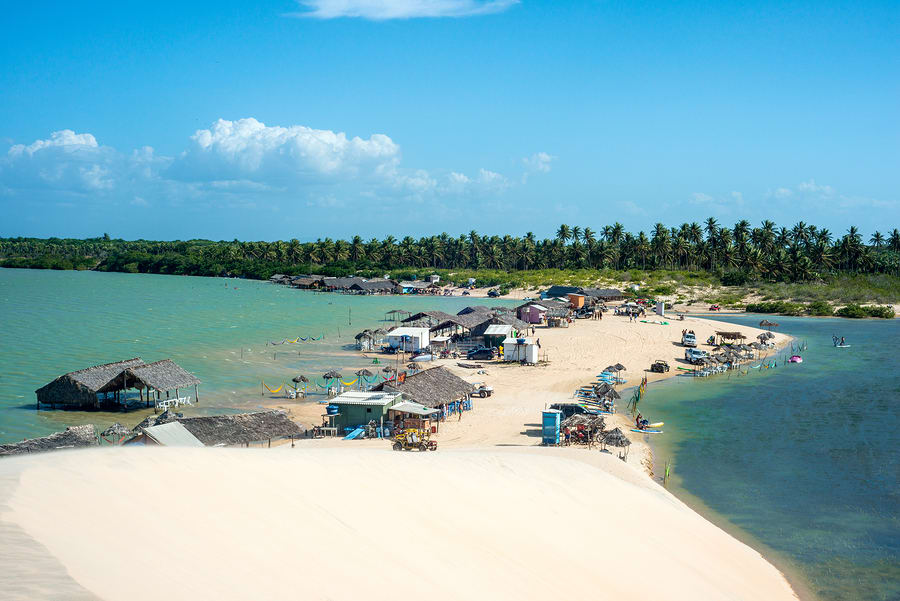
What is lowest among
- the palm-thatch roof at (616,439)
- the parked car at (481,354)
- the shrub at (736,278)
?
the palm-thatch roof at (616,439)

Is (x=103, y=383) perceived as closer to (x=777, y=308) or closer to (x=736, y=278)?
(x=777, y=308)

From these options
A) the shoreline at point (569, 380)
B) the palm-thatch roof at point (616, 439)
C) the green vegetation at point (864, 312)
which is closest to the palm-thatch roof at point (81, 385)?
the shoreline at point (569, 380)

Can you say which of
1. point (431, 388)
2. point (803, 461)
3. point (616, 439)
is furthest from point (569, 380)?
point (803, 461)

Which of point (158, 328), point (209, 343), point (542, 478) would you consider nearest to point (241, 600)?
point (542, 478)

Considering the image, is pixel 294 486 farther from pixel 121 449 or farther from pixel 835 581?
pixel 835 581

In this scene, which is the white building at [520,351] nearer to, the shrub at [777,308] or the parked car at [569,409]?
the parked car at [569,409]

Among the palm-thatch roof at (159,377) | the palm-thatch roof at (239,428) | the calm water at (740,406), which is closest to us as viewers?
the calm water at (740,406)
